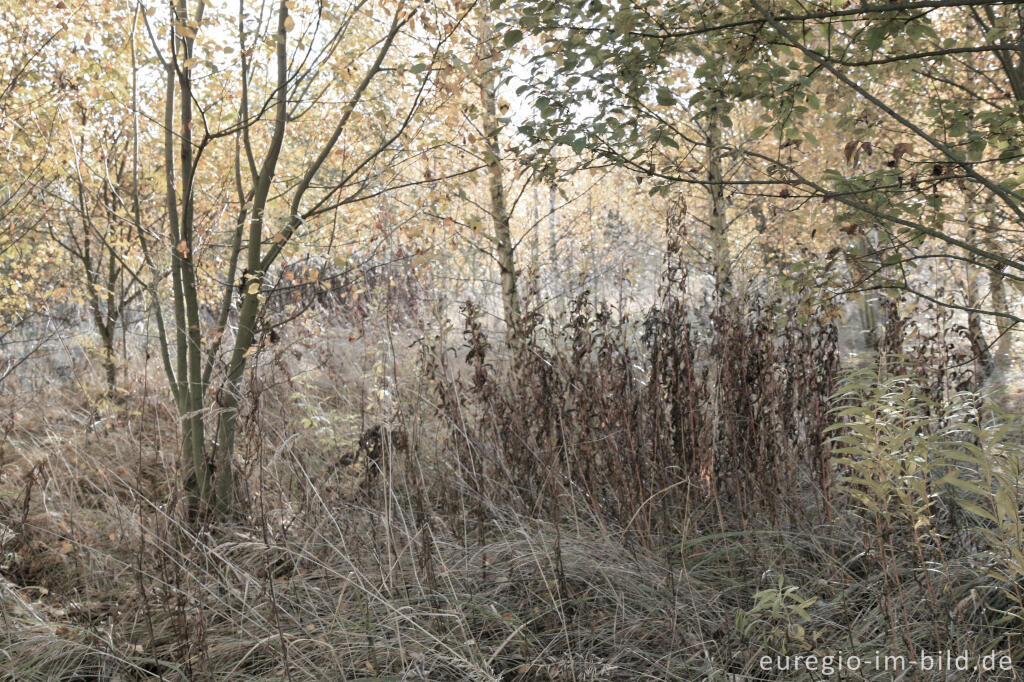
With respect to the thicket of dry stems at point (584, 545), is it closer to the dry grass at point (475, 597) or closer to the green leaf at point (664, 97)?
the dry grass at point (475, 597)

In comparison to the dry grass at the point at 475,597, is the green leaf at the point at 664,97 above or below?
above

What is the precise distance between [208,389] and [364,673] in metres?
2.18

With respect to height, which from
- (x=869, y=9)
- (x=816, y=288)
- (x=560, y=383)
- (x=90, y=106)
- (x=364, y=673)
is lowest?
(x=364, y=673)

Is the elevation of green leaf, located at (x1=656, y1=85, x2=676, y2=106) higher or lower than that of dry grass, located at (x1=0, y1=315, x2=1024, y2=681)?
higher

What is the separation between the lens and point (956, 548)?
263 centimetres

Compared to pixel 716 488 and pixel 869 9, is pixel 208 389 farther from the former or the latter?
pixel 869 9

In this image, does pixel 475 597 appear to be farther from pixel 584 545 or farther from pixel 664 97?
pixel 664 97

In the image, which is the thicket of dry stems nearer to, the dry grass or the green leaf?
the dry grass

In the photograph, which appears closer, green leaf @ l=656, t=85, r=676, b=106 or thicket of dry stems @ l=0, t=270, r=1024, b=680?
thicket of dry stems @ l=0, t=270, r=1024, b=680

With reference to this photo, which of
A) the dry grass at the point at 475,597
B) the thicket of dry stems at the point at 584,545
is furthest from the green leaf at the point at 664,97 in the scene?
the dry grass at the point at 475,597

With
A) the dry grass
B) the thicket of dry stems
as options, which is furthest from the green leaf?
the dry grass

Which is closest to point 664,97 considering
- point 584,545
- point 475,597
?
point 584,545

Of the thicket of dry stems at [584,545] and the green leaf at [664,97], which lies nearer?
the thicket of dry stems at [584,545]

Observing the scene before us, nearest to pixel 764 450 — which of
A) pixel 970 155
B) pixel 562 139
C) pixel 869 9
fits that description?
pixel 970 155
